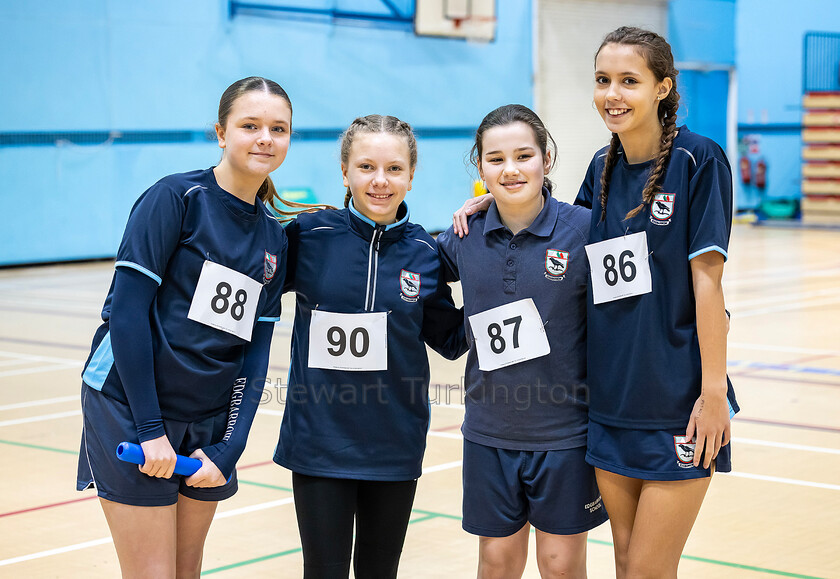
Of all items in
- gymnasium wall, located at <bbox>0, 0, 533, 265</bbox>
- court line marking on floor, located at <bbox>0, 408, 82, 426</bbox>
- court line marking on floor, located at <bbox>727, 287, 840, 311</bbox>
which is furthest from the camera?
gymnasium wall, located at <bbox>0, 0, 533, 265</bbox>

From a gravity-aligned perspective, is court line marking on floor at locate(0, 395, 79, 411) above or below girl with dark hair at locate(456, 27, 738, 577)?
below

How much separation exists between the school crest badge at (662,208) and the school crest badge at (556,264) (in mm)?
314

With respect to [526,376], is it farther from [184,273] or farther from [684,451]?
[184,273]

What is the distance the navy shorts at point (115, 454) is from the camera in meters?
2.34

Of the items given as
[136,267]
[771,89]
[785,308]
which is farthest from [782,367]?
[771,89]

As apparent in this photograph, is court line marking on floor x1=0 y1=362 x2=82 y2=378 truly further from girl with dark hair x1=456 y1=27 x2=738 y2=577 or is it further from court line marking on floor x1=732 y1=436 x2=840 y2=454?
girl with dark hair x1=456 y1=27 x2=738 y2=577

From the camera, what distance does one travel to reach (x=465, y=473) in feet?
8.96

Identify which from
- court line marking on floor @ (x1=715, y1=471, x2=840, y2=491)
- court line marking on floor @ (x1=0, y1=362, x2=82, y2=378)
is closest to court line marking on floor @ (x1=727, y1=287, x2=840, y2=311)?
court line marking on floor @ (x1=715, y1=471, x2=840, y2=491)

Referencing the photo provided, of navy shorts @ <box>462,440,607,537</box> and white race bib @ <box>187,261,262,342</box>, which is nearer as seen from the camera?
white race bib @ <box>187,261,262,342</box>

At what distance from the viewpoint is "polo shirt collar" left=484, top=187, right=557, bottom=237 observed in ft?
8.80

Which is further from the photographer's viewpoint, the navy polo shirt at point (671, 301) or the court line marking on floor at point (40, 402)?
the court line marking on floor at point (40, 402)

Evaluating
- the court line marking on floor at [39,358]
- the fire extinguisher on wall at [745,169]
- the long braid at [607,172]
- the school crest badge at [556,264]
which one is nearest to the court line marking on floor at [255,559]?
the school crest badge at [556,264]

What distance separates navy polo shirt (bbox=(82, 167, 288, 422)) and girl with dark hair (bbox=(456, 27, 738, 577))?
3.06 feet

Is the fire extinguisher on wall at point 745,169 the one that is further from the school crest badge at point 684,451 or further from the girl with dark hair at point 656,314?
the school crest badge at point 684,451
